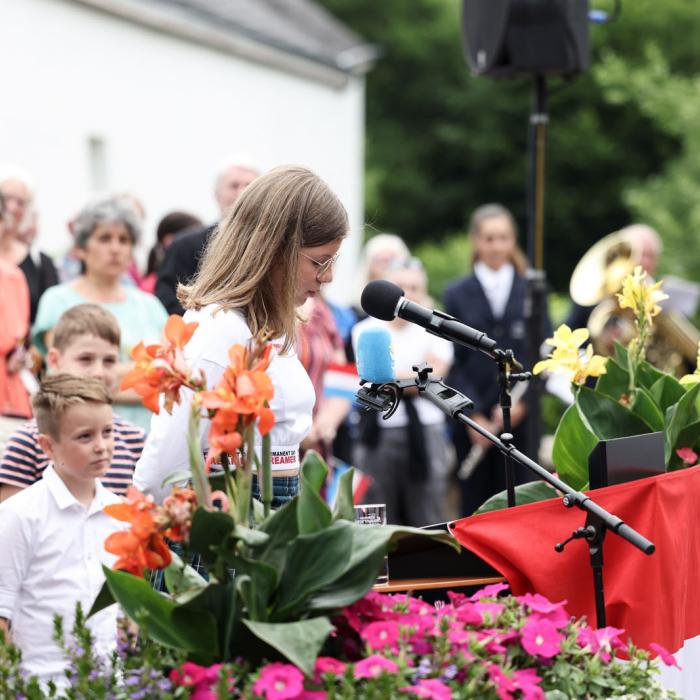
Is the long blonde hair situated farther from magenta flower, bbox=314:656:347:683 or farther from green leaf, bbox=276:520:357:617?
magenta flower, bbox=314:656:347:683

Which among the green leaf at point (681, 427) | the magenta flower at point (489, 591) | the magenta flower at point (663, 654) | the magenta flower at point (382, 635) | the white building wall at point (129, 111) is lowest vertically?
the magenta flower at point (663, 654)

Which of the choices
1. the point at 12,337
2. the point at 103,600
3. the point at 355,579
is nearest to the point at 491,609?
the point at 355,579

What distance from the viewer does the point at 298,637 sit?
221 centimetres

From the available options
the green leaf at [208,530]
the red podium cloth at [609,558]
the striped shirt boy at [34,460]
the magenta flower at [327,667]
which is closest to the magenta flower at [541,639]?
the magenta flower at [327,667]

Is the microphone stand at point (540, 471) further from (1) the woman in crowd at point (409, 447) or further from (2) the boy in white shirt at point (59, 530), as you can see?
(1) the woman in crowd at point (409, 447)

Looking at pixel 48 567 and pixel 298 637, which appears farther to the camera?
pixel 48 567

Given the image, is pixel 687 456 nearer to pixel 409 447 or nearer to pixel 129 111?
pixel 409 447

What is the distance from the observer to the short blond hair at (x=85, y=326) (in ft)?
15.9

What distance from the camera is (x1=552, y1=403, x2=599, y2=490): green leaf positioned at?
11.0ft

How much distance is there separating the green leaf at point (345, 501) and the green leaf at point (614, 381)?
1.39 metres

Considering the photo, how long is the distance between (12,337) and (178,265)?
34.3 inches

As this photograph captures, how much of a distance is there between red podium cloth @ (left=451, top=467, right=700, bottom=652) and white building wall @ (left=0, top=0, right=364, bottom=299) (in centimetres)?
789

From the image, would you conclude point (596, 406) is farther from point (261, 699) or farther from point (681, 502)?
point (261, 699)

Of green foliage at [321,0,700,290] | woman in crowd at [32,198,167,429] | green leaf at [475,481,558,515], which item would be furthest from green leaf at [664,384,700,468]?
green foliage at [321,0,700,290]
